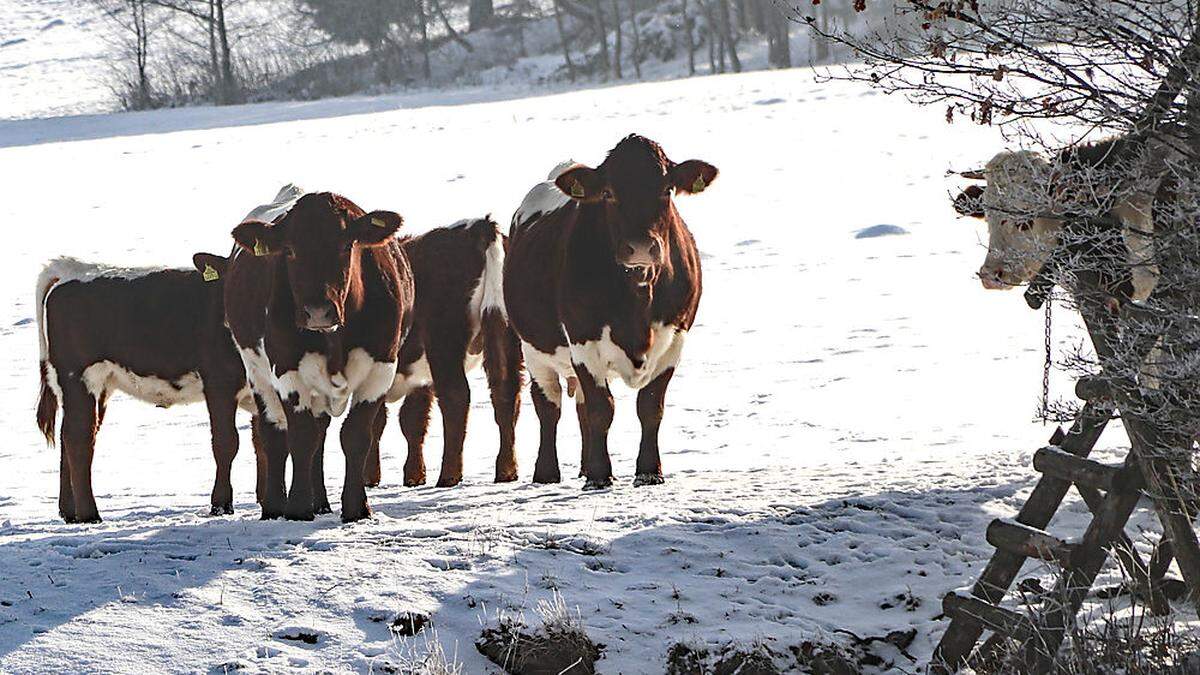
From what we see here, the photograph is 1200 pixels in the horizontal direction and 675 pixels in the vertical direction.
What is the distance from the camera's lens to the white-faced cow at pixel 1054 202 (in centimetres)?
607

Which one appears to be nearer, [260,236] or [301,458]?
[260,236]

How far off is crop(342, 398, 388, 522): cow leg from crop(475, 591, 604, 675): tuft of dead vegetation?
2.03m

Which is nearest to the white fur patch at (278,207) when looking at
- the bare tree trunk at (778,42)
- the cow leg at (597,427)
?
the cow leg at (597,427)

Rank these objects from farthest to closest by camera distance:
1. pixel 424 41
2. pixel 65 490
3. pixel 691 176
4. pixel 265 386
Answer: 1. pixel 424 41
2. pixel 65 490
3. pixel 691 176
4. pixel 265 386

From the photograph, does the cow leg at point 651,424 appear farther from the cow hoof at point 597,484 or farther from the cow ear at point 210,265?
the cow ear at point 210,265

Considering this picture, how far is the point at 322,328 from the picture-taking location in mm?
8289

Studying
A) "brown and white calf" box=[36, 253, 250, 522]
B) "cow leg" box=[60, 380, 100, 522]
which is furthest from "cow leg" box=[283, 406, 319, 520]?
"cow leg" box=[60, 380, 100, 522]

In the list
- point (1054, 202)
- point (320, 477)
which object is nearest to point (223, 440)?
point (320, 477)

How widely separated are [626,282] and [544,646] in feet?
12.1

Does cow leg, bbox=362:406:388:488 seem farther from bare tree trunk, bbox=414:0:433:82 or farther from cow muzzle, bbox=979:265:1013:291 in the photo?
bare tree trunk, bbox=414:0:433:82

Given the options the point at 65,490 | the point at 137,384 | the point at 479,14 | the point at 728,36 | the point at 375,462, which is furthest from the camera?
the point at 479,14

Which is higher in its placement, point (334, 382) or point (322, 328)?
point (322, 328)

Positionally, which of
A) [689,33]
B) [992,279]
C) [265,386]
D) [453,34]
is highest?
[453,34]

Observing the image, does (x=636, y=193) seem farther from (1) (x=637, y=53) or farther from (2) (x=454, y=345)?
(1) (x=637, y=53)
